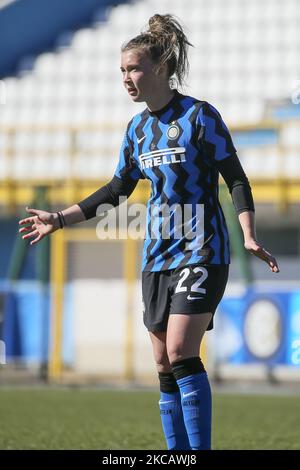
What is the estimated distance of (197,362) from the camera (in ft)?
13.9

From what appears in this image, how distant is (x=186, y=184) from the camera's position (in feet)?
14.3

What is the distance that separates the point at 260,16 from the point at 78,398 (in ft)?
38.8

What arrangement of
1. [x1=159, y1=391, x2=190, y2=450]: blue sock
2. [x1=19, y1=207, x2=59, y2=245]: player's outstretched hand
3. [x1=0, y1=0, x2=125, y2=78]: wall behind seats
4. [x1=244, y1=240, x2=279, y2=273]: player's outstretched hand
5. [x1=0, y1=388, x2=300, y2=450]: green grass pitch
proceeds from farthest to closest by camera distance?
1. [x1=0, y1=0, x2=125, y2=78]: wall behind seats
2. [x1=0, y1=388, x2=300, y2=450]: green grass pitch
3. [x1=19, y1=207, x2=59, y2=245]: player's outstretched hand
4. [x1=159, y1=391, x2=190, y2=450]: blue sock
5. [x1=244, y1=240, x2=279, y2=273]: player's outstretched hand

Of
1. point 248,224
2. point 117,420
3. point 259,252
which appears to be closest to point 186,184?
point 248,224

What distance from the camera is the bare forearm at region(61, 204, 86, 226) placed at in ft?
15.2

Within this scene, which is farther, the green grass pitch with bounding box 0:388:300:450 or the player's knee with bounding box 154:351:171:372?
the green grass pitch with bounding box 0:388:300:450

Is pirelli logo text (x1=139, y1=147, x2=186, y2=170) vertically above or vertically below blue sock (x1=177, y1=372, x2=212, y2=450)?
above

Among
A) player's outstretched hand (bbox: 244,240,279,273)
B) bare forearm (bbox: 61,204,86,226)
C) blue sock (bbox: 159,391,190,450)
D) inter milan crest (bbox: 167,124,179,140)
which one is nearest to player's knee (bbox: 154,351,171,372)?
blue sock (bbox: 159,391,190,450)

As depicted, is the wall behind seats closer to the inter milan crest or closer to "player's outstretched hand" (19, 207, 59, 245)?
"player's outstretched hand" (19, 207, 59, 245)

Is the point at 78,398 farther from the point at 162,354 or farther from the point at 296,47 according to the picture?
the point at 296,47

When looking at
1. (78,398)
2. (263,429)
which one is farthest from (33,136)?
(263,429)

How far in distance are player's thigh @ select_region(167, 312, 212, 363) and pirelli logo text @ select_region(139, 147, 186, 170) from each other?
660 millimetres

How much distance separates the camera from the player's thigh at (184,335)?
4.20 meters

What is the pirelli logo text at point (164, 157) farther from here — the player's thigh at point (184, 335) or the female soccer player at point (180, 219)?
the player's thigh at point (184, 335)
